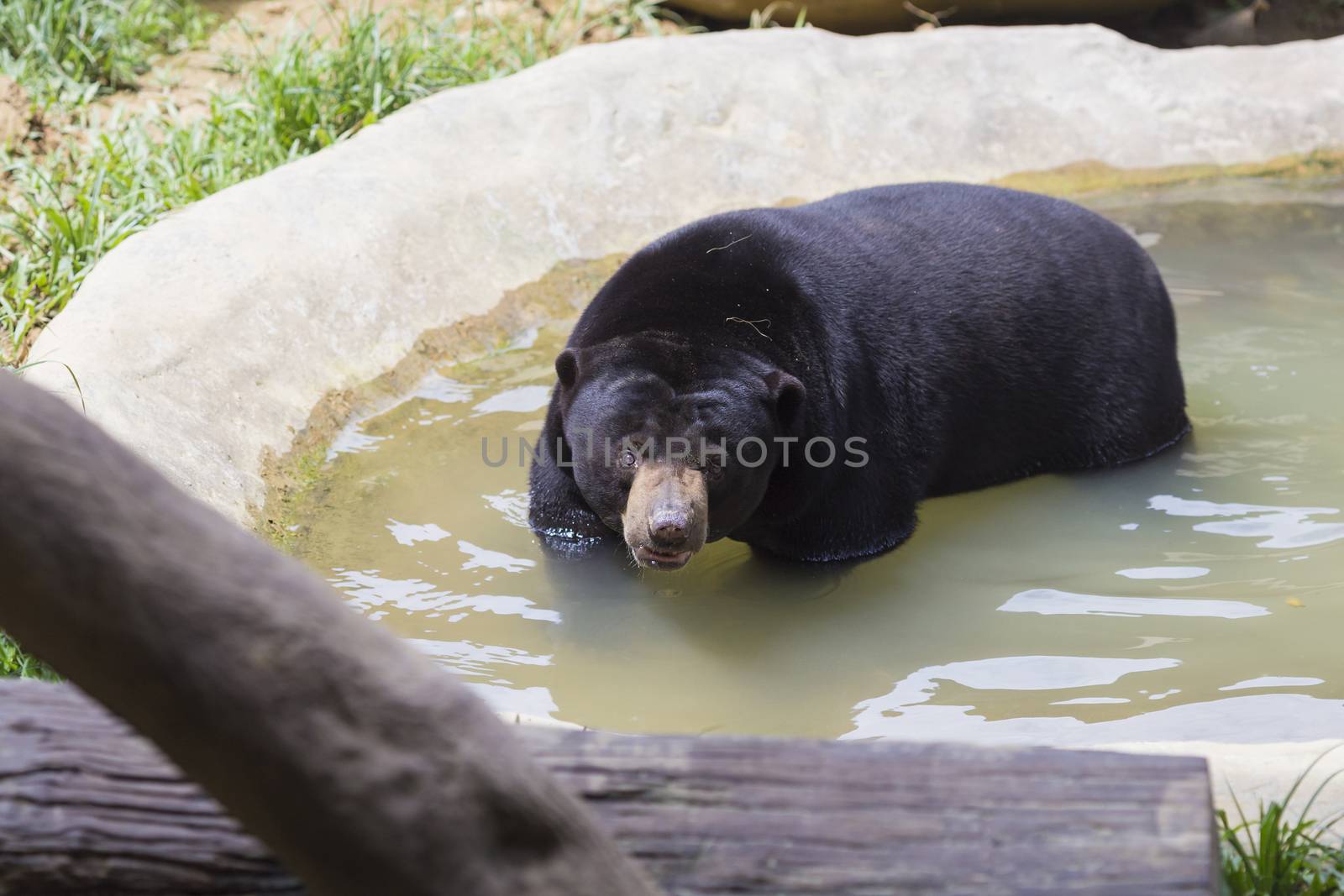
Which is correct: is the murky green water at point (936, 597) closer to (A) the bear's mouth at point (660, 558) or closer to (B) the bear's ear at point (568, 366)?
(A) the bear's mouth at point (660, 558)

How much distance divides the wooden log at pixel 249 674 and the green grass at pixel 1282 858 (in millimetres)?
1445

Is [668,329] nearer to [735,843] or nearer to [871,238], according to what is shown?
[871,238]

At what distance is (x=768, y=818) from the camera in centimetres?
176

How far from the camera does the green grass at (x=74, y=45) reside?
23.1 feet

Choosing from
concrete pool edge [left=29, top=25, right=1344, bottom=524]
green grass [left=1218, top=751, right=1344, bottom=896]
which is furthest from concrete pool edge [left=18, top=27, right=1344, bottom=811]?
green grass [left=1218, top=751, right=1344, bottom=896]

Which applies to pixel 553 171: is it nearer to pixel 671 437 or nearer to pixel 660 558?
pixel 671 437

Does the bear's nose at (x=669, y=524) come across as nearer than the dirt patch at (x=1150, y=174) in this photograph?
Yes

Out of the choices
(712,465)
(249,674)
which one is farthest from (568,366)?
(249,674)

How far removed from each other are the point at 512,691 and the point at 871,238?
1980 mm

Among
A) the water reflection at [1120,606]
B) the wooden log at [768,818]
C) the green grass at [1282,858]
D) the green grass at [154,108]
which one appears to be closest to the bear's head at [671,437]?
the water reflection at [1120,606]

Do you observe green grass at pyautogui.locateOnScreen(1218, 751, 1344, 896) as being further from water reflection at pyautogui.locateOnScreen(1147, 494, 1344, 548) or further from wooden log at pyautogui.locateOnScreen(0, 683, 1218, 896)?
water reflection at pyautogui.locateOnScreen(1147, 494, 1344, 548)

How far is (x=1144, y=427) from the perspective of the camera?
4.82 metres

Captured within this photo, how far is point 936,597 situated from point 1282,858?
5.48 ft

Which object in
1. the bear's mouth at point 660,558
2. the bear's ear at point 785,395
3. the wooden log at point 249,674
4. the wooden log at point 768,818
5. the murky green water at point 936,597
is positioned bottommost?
the murky green water at point 936,597
